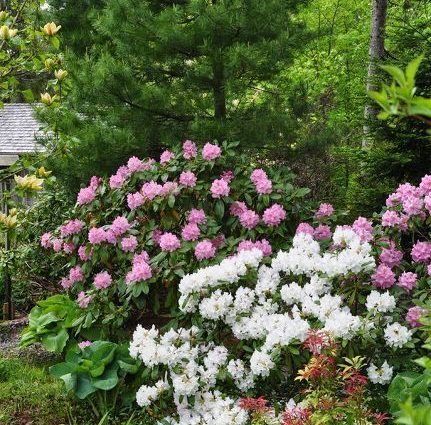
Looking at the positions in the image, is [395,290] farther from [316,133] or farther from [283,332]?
[316,133]

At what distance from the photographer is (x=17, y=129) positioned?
1425 centimetres

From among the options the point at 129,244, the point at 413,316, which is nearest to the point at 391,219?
the point at 413,316

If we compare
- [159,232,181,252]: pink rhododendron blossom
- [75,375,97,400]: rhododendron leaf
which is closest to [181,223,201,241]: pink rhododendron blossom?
[159,232,181,252]: pink rhododendron blossom

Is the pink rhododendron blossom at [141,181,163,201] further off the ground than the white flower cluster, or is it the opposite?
the pink rhododendron blossom at [141,181,163,201]

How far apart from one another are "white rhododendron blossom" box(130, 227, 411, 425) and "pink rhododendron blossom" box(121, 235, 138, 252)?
953 mm

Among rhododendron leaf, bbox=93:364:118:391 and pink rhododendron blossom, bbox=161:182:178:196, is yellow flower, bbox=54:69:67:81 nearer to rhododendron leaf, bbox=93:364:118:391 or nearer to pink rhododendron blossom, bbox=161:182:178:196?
pink rhododendron blossom, bbox=161:182:178:196

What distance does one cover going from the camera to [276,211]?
452 centimetres

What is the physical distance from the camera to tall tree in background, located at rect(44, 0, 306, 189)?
205 inches

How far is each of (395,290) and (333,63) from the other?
22.9 feet

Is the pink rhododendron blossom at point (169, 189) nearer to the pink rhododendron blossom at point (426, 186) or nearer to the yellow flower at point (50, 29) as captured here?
the yellow flower at point (50, 29)

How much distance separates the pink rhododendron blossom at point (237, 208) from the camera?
15.3ft

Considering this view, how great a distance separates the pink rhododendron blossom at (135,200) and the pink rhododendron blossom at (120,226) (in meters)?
0.12

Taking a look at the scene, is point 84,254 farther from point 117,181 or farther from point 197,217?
point 197,217

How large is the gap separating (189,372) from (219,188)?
4.93 feet
